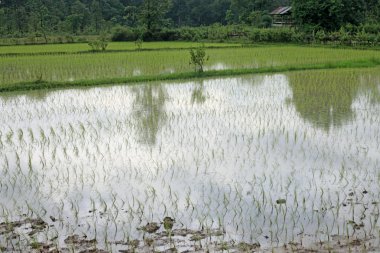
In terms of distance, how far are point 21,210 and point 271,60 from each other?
49.8 feet

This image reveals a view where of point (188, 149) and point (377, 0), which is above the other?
point (377, 0)

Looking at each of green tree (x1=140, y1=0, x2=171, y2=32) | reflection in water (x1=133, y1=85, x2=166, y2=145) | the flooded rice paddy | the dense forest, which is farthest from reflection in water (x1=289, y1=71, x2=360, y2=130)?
green tree (x1=140, y1=0, x2=171, y2=32)

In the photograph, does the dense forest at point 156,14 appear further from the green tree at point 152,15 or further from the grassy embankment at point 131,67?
the grassy embankment at point 131,67

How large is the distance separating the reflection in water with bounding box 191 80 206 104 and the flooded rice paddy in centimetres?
29

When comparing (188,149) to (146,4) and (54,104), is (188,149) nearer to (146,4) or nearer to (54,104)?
(54,104)

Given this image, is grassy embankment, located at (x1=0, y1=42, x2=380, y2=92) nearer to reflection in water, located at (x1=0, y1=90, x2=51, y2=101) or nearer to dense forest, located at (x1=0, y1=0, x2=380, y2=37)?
reflection in water, located at (x1=0, y1=90, x2=51, y2=101)

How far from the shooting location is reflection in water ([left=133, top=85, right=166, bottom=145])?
24.9ft

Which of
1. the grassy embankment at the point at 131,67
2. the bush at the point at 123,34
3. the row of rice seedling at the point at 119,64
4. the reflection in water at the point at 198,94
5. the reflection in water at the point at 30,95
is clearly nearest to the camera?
the reflection in water at the point at 198,94

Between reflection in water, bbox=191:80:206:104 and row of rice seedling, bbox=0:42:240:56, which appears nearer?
reflection in water, bbox=191:80:206:104

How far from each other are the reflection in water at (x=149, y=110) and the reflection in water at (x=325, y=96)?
276cm

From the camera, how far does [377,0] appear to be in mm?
34500

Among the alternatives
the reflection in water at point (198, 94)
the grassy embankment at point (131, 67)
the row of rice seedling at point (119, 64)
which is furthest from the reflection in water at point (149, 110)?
the row of rice seedling at point (119, 64)

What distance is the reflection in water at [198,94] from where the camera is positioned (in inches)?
412

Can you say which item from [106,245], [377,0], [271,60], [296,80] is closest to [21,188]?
[106,245]
